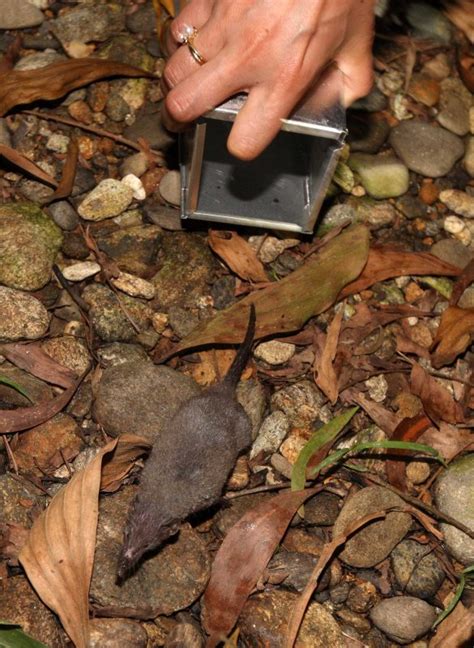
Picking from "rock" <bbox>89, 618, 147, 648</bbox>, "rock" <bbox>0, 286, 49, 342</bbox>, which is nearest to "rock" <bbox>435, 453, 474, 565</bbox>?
"rock" <bbox>89, 618, 147, 648</bbox>

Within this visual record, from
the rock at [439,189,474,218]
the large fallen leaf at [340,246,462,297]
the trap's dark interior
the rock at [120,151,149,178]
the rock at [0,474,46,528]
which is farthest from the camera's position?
the rock at [439,189,474,218]

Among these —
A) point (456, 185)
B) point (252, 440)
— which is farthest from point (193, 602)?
point (456, 185)

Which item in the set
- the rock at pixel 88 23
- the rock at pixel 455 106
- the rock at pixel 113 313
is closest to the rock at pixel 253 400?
the rock at pixel 113 313

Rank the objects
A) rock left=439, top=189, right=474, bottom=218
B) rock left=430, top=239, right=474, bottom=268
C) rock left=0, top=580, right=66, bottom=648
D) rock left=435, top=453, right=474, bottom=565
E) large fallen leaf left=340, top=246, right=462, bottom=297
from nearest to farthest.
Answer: rock left=0, top=580, right=66, bottom=648, rock left=435, top=453, right=474, bottom=565, large fallen leaf left=340, top=246, right=462, bottom=297, rock left=430, top=239, right=474, bottom=268, rock left=439, top=189, right=474, bottom=218

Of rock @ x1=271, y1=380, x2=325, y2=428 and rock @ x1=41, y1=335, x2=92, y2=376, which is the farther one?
rock @ x1=271, y1=380, x2=325, y2=428

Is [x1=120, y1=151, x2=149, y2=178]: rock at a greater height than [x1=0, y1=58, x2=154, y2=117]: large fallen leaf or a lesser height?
lesser

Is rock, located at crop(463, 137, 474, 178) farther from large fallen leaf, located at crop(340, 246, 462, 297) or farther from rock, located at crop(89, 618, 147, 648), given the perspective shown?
rock, located at crop(89, 618, 147, 648)

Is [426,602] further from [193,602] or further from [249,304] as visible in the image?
[249,304]

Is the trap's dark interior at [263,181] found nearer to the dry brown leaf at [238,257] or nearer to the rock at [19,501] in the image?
the dry brown leaf at [238,257]
